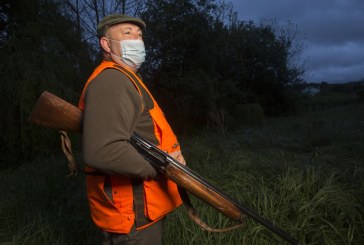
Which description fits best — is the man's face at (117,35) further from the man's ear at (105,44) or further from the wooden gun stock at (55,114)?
the wooden gun stock at (55,114)

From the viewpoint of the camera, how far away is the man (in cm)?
195

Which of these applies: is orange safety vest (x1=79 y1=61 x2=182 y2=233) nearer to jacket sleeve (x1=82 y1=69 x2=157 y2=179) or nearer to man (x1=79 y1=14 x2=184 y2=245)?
man (x1=79 y1=14 x2=184 y2=245)

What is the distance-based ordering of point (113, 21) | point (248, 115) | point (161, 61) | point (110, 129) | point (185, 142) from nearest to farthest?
point (110, 129)
point (113, 21)
point (185, 142)
point (161, 61)
point (248, 115)

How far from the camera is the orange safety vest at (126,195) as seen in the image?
2145mm

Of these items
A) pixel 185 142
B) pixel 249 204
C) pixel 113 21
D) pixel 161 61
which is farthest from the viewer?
pixel 161 61

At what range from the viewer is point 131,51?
92.4 inches

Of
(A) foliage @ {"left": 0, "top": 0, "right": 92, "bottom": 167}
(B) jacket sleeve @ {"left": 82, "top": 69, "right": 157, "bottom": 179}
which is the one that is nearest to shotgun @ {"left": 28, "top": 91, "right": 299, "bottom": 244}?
(B) jacket sleeve @ {"left": 82, "top": 69, "right": 157, "bottom": 179}

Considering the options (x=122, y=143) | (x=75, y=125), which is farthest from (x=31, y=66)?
(x=122, y=143)

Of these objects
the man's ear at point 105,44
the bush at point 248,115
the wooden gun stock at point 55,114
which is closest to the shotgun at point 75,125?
the wooden gun stock at point 55,114

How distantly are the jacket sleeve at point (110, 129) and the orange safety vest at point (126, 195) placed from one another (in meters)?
0.13

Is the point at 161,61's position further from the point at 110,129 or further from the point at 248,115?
the point at 110,129

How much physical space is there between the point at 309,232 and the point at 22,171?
18.9 feet

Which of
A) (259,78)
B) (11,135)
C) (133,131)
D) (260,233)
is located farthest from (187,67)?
(133,131)

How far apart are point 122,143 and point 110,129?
3.8 inches
